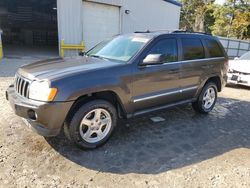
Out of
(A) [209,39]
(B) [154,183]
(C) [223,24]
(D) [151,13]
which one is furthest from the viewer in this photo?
(C) [223,24]

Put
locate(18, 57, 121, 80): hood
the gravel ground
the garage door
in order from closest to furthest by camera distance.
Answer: the gravel ground
locate(18, 57, 121, 80): hood
the garage door

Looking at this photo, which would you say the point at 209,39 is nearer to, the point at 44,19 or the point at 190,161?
the point at 190,161

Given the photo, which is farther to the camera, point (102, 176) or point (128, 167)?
point (128, 167)

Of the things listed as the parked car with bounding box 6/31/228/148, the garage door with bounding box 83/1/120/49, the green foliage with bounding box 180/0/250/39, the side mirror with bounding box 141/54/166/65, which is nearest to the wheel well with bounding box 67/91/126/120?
the parked car with bounding box 6/31/228/148

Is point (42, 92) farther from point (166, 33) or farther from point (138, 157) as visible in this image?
point (166, 33)

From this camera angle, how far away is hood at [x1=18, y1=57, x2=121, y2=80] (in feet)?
11.3

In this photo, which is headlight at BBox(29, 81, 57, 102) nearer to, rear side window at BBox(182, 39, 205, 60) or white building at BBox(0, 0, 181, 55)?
rear side window at BBox(182, 39, 205, 60)

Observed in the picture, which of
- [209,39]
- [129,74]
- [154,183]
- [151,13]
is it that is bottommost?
[154,183]

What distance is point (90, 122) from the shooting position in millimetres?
3736

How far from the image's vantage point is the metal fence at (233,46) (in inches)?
844

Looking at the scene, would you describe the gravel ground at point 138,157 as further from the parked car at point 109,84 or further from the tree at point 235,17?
the tree at point 235,17

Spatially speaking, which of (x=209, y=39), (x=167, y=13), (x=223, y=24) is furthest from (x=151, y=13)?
(x=223, y=24)

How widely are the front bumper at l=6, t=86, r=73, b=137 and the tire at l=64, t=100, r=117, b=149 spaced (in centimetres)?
23

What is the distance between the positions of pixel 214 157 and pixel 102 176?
178 cm
